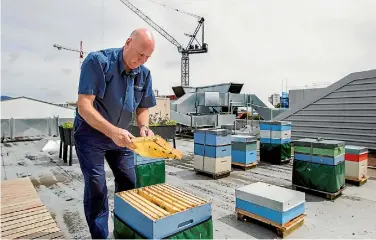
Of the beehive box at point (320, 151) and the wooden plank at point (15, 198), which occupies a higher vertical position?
the beehive box at point (320, 151)

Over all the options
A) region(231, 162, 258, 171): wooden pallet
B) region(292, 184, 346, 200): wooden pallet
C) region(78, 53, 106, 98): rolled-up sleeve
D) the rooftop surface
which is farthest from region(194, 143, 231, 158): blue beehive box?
region(78, 53, 106, 98): rolled-up sleeve

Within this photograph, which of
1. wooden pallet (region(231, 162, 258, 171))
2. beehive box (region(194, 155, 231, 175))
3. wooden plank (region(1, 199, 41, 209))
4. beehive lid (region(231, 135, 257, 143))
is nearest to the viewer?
wooden plank (region(1, 199, 41, 209))

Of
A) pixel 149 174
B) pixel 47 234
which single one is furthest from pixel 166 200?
pixel 149 174

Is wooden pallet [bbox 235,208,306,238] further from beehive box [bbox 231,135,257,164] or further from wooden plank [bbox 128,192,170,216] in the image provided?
beehive box [bbox 231,135,257,164]

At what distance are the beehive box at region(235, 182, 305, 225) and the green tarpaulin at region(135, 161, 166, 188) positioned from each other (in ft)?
5.52

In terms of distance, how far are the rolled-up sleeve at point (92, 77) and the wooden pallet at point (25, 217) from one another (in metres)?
2.18

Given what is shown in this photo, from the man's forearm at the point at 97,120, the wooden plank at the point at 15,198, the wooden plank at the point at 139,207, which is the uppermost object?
the man's forearm at the point at 97,120

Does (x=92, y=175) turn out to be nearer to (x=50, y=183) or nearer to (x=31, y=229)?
(x=31, y=229)

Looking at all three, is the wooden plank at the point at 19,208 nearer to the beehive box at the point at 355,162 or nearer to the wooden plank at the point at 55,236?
the wooden plank at the point at 55,236

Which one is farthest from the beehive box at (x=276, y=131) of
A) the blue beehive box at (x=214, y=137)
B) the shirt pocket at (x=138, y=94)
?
the shirt pocket at (x=138, y=94)

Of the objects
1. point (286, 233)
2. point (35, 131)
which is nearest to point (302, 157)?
point (286, 233)

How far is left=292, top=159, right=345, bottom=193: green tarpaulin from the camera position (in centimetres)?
461

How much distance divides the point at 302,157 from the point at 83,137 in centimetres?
427

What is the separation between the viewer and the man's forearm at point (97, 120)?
2068 mm
